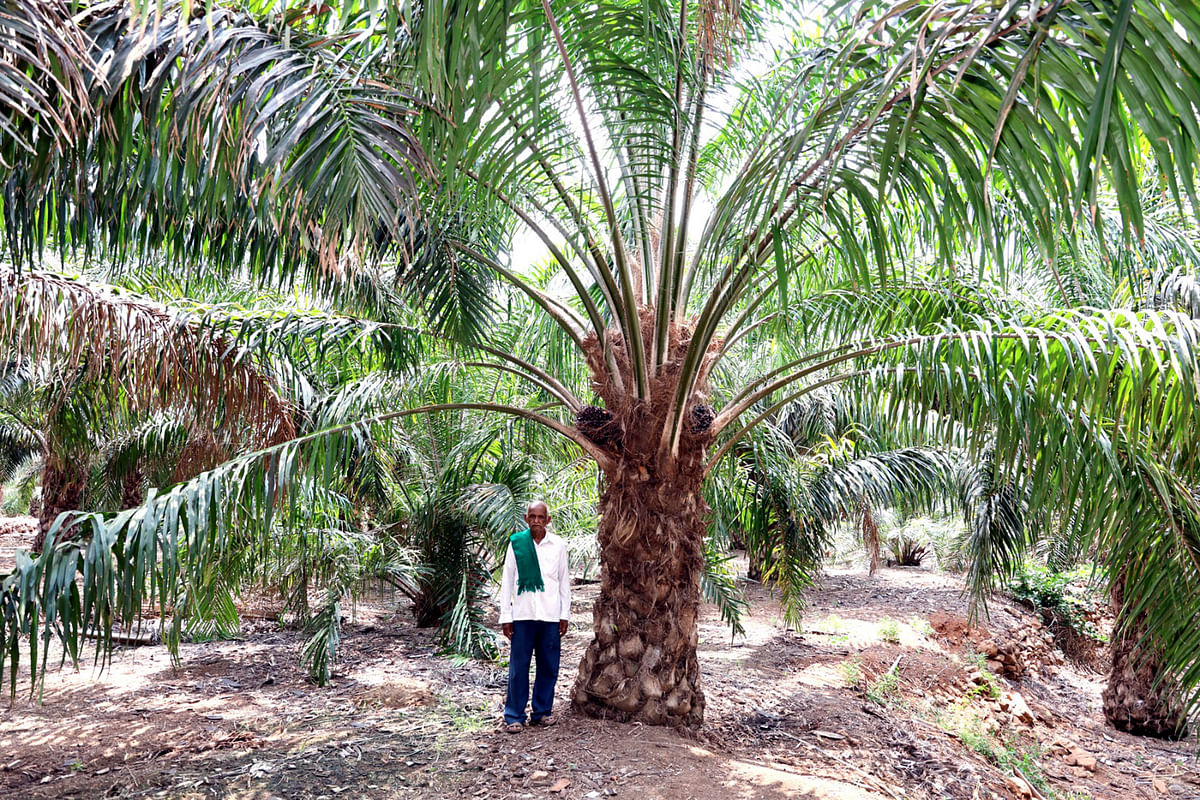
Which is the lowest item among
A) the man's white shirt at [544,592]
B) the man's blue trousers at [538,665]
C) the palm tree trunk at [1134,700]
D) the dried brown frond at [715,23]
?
the palm tree trunk at [1134,700]

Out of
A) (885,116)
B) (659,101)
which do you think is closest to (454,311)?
(659,101)

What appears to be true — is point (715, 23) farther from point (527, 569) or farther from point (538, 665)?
point (538, 665)

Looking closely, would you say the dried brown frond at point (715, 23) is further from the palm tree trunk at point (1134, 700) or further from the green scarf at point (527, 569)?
the palm tree trunk at point (1134, 700)

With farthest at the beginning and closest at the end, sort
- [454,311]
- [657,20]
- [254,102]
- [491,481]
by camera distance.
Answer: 1. [491,481]
2. [454,311]
3. [657,20]
4. [254,102]

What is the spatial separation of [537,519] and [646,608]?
0.91 meters

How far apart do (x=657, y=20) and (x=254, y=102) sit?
5.38 feet

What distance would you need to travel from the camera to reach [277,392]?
6027 millimetres

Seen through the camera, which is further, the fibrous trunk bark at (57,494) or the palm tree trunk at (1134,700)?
the fibrous trunk bark at (57,494)

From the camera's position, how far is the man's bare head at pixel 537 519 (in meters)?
5.57

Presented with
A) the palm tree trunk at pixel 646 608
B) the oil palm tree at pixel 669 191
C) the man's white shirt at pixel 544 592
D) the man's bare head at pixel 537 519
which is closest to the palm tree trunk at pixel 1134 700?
the oil palm tree at pixel 669 191

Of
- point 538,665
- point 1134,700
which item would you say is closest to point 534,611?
point 538,665

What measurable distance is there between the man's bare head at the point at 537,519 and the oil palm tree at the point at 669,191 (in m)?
0.43

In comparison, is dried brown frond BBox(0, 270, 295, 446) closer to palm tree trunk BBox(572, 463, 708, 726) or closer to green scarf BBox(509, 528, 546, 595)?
green scarf BBox(509, 528, 546, 595)

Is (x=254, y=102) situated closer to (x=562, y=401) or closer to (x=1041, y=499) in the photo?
(x=562, y=401)
